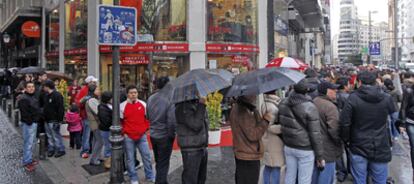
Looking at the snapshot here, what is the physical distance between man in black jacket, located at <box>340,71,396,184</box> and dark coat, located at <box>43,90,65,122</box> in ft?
21.1

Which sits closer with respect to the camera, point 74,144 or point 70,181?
point 70,181

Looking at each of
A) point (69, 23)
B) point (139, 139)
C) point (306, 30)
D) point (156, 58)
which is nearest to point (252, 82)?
point (139, 139)

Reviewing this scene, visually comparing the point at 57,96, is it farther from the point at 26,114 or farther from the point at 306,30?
the point at 306,30

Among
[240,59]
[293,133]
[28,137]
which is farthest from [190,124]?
[240,59]

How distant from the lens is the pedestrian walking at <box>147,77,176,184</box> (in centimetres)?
648

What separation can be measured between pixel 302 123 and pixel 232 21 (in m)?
13.4

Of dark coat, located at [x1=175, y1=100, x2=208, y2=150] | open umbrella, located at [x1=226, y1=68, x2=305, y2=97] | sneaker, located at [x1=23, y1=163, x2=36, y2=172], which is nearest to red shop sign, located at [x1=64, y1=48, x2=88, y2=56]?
sneaker, located at [x1=23, y1=163, x2=36, y2=172]

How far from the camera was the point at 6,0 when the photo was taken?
4206 centimetres

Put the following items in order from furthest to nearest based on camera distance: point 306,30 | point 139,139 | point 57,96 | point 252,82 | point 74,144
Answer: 1. point 306,30
2. point 74,144
3. point 57,96
4. point 139,139
5. point 252,82

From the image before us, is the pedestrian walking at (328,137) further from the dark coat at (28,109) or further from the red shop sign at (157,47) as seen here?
Answer: the red shop sign at (157,47)

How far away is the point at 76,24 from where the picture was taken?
19906 millimetres

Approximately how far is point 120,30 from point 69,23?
47.9 feet

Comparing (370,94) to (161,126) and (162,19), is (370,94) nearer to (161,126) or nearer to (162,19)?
(161,126)

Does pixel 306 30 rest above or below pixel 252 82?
above
